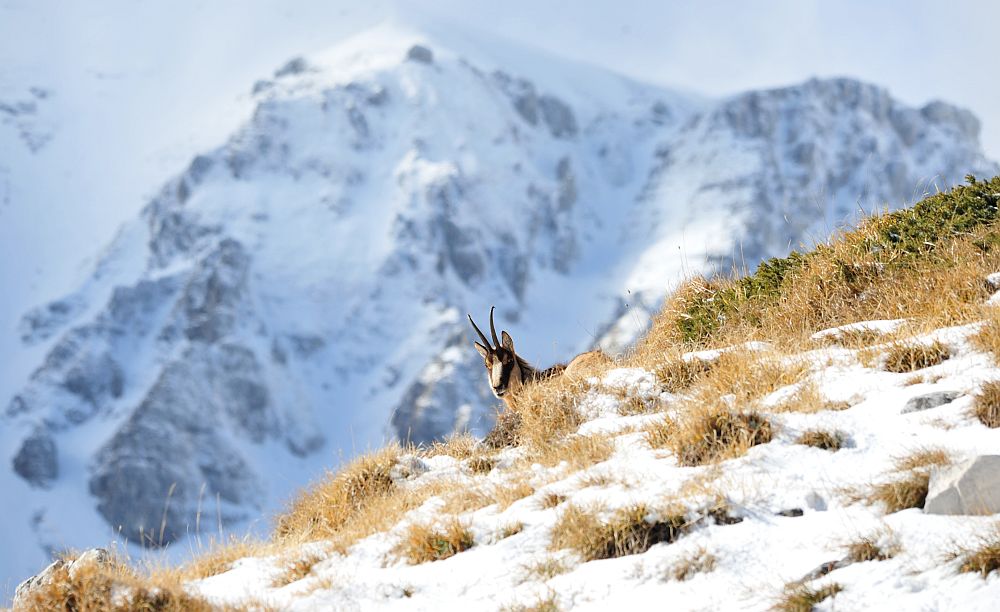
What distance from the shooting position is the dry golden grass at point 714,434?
732cm

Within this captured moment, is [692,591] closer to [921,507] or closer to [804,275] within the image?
[921,507]

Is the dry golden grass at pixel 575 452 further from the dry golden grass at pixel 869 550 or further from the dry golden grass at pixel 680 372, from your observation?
the dry golden grass at pixel 869 550

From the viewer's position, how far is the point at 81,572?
677 cm

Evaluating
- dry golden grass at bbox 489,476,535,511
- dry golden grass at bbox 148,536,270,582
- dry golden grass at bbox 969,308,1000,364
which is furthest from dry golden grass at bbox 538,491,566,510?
dry golden grass at bbox 969,308,1000,364

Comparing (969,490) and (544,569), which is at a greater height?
(969,490)

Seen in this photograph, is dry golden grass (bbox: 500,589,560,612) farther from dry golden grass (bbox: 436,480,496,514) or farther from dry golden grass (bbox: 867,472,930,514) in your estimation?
dry golden grass (bbox: 867,472,930,514)

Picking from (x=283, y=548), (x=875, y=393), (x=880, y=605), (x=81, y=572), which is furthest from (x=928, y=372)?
(x=81, y=572)

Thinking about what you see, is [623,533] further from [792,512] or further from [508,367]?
[508,367]

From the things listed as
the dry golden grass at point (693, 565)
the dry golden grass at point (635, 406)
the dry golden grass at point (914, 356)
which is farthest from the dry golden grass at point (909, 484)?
the dry golden grass at point (635, 406)

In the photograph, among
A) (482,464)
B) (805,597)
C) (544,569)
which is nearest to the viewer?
(805,597)

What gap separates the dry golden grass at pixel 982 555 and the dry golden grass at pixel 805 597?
0.67m

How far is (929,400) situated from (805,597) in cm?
256

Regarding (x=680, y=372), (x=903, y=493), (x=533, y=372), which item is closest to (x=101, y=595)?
(x=903, y=493)

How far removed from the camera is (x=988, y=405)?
669cm
